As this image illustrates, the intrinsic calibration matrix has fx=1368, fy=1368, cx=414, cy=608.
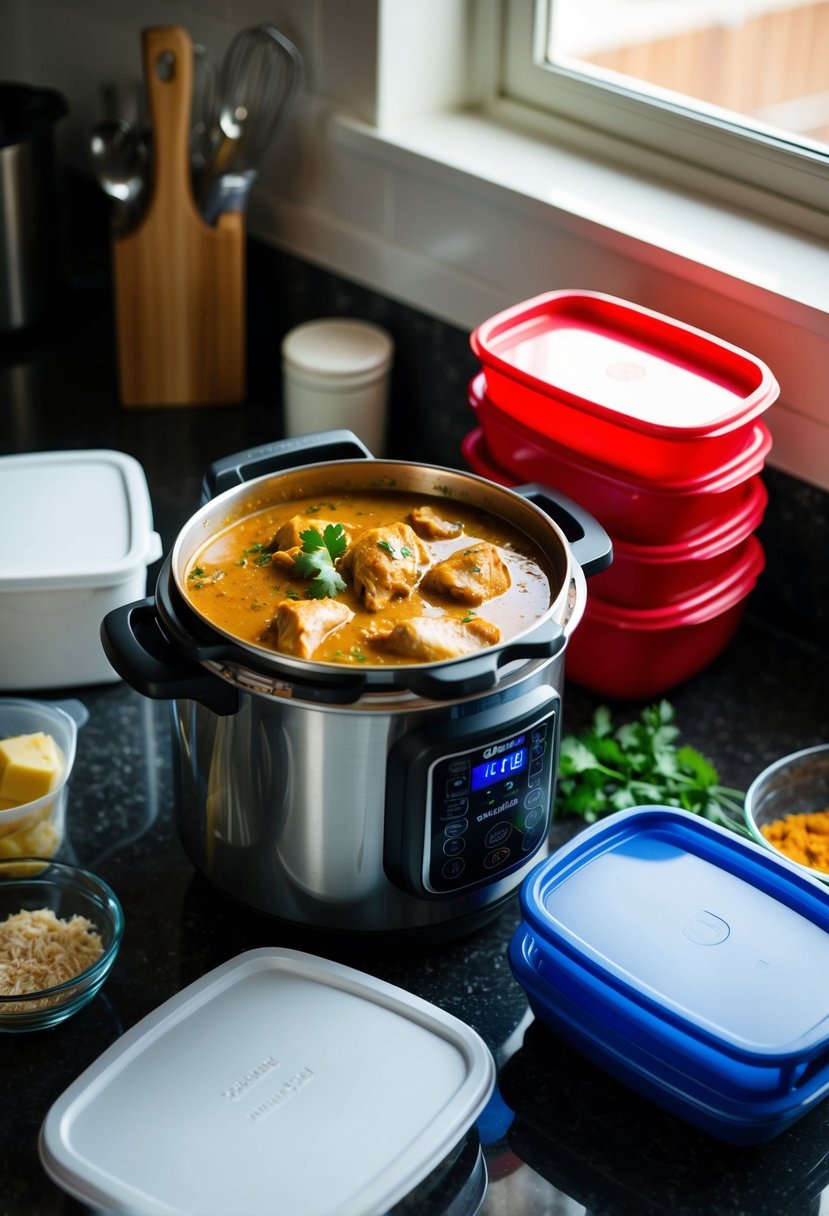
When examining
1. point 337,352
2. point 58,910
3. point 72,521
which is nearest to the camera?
point 58,910

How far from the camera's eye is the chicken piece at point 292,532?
3.43 feet

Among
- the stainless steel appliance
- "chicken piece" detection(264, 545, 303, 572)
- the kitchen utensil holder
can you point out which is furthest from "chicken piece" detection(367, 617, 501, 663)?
the stainless steel appliance

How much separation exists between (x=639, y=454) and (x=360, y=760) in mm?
431

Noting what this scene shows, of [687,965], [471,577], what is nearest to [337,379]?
[471,577]

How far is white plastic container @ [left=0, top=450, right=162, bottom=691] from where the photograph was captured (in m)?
1.24

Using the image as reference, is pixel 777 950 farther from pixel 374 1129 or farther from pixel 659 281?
pixel 659 281

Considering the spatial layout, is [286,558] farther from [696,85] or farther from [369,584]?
[696,85]

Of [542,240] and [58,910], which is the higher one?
[542,240]

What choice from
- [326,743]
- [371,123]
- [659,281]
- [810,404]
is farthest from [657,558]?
[371,123]

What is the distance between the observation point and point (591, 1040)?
36.9 inches

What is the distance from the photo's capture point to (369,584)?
1.00m

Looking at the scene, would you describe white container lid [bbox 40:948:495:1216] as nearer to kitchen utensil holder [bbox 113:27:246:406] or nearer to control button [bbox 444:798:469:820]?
control button [bbox 444:798:469:820]

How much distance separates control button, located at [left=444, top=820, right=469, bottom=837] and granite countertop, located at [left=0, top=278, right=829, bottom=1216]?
131mm

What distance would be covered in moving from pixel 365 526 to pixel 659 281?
0.47 m
